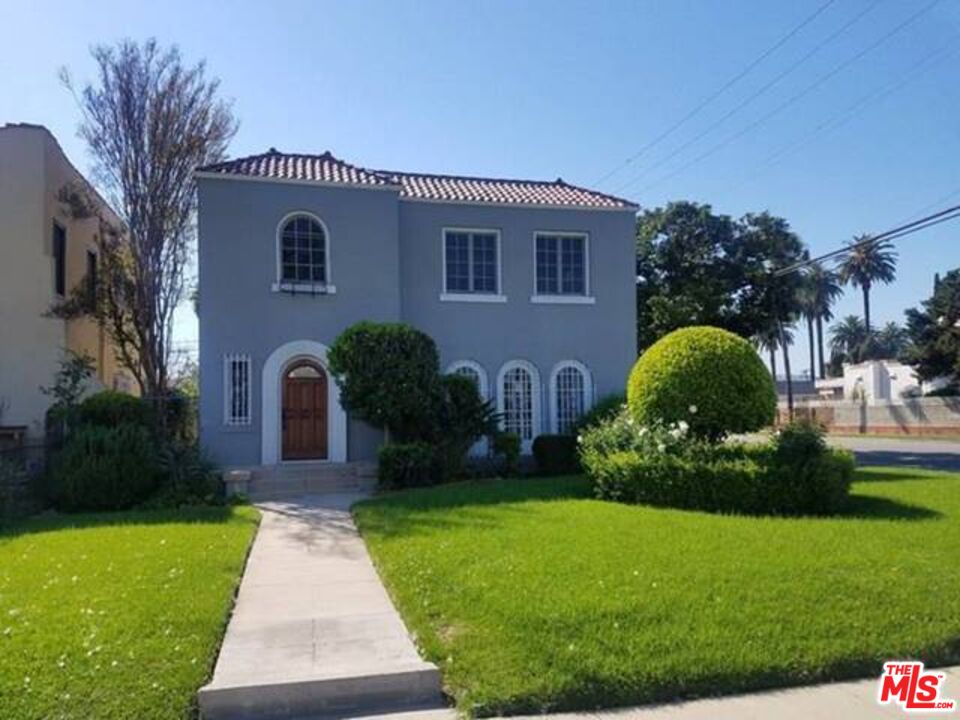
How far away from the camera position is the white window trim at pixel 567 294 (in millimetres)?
18078

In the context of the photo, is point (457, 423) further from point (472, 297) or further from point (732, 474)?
point (732, 474)

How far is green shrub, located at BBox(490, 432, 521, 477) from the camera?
15.9 metres

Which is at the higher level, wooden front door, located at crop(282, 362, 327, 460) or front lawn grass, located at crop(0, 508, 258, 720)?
wooden front door, located at crop(282, 362, 327, 460)

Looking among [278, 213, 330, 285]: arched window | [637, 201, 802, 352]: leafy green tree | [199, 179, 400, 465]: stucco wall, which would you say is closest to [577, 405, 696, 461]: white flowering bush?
[199, 179, 400, 465]: stucco wall

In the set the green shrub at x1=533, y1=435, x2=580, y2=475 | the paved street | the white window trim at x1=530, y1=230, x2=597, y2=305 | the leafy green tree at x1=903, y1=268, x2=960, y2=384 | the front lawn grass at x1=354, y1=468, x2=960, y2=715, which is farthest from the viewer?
the leafy green tree at x1=903, y1=268, x2=960, y2=384

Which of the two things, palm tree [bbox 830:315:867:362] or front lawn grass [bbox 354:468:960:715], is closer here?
front lawn grass [bbox 354:468:960:715]

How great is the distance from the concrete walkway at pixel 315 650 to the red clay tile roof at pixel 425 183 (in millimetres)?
10360

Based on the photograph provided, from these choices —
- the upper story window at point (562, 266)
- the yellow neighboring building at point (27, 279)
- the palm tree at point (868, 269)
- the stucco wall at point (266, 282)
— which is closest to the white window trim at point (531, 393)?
the upper story window at point (562, 266)

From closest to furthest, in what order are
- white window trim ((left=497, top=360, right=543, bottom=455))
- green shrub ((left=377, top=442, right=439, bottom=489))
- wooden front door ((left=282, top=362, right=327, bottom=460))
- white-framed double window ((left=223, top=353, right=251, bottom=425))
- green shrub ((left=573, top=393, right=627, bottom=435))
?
green shrub ((left=377, top=442, right=439, bottom=489)) < white-framed double window ((left=223, top=353, right=251, bottom=425)) < wooden front door ((left=282, top=362, right=327, bottom=460)) < green shrub ((left=573, top=393, right=627, bottom=435)) < white window trim ((left=497, top=360, right=543, bottom=455))

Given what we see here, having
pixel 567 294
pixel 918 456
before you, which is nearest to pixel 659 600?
pixel 567 294

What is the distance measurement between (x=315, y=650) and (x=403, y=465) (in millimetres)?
8727

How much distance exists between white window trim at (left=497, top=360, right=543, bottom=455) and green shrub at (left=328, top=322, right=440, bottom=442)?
3242mm

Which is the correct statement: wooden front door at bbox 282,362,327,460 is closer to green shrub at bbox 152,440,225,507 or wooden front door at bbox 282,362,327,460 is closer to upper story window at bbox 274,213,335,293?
upper story window at bbox 274,213,335,293

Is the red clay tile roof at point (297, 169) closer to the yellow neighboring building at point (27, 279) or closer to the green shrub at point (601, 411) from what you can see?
the yellow neighboring building at point (27, 279)
